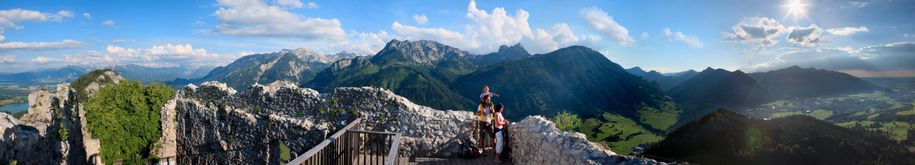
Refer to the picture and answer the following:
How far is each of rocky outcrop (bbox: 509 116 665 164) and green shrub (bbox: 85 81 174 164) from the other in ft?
48.7

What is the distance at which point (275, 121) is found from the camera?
602 inches

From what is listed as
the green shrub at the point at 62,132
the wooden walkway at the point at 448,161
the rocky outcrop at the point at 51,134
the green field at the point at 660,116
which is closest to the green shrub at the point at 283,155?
the wooden walkway at the point at 448,161

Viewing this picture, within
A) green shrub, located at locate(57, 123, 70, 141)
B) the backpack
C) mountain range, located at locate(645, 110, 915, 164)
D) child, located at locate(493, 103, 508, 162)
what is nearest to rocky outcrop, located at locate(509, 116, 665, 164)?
child, located at locate(493, 103, 508, 162)

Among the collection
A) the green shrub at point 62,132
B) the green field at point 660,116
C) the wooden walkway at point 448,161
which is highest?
the green shrub at point 62,132

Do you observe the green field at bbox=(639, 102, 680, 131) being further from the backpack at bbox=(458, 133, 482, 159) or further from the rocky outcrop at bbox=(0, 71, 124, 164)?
the rocky outcrop at bbox=(0, 71, 124, 164)

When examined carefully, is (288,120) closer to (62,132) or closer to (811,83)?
(62,132)

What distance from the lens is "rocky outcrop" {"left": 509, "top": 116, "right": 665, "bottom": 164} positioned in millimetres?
6707

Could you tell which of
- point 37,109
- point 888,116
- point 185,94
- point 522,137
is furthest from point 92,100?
point 888,116

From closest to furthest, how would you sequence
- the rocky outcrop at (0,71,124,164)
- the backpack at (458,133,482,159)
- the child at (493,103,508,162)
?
the child at (493,103,508,162) → the backpack at (458,133,482,159) → the rocky outcrop at (0,71,124,164)

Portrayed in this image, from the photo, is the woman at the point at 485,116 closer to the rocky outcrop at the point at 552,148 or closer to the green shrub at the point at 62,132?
the rocky outcrop at the point at 552,148

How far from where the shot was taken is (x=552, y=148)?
28.2ft

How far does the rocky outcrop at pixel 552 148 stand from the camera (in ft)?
22.0

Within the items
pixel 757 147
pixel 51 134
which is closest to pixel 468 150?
pixel 757 147

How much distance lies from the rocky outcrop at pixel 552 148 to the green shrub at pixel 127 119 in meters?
14.8
